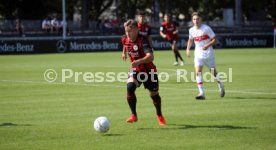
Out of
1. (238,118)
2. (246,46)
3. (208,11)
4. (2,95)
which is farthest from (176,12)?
(238,118)

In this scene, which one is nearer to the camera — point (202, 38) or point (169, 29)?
point (202, 38)

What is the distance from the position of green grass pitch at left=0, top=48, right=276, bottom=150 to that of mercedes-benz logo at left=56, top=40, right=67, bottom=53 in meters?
22.2

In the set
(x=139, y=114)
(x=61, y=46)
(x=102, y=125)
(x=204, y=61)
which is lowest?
(x=61, y=46)

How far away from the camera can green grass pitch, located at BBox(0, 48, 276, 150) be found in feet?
34.4

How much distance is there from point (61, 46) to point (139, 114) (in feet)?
107

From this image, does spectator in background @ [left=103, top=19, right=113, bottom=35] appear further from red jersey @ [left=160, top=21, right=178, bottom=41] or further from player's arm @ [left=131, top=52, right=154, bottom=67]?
player's arm @ [left=131, top=52, right=154, bottom=67]

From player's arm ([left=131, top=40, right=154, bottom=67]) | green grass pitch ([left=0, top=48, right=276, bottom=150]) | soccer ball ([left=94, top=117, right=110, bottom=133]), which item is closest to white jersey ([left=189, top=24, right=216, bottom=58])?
green grass pitch ([left=0, top=48, right=276, bottom=150])

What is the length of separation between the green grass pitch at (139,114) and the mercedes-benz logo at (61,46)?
22239 mm

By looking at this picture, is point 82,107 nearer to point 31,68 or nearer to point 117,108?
point 117,108

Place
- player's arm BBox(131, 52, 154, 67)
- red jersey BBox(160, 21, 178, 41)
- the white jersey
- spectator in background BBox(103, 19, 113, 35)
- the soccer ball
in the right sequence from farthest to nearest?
1. spectator in background BBox(103, 19, 113, 35)
2. red jersey BBox(160, 21, 178, 41)
3. the white jersey
4. player's arm BBox(131, 52, 154, 67)
5. the soccer ball

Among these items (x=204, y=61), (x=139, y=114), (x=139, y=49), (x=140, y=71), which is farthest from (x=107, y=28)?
(x=139, y=49)

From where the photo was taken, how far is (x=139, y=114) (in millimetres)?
14102

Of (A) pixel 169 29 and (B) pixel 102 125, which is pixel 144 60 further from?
(A) pixel 169 29

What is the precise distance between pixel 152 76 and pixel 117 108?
2978 millimetres
